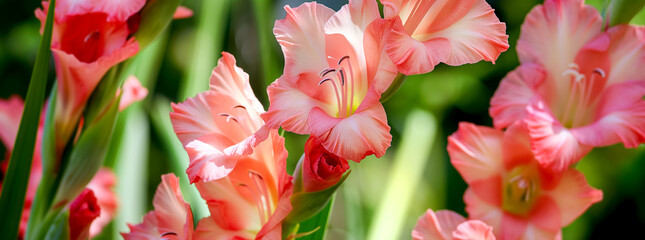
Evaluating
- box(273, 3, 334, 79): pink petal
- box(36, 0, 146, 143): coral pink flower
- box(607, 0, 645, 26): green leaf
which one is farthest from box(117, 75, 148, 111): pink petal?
box(607, 0, 645, 26): green leaf

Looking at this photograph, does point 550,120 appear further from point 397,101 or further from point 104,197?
point 397,101

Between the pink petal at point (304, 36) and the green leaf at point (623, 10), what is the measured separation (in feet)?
0.53

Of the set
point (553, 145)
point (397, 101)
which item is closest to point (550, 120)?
point (553, 145)

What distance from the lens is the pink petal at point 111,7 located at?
0.29 metres

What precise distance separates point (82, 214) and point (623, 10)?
0.97 feet

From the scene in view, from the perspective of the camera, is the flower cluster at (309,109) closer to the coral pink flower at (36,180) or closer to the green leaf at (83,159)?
the green leaf at (83,159)

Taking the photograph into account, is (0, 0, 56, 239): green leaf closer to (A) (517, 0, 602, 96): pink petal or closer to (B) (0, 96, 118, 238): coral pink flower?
(B) (0, 96, 118, 238): coral pink flower

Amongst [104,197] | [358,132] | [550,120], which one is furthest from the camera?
[104,197]

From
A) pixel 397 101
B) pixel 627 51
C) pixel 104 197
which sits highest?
pixel 627 51

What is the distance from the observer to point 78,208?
32 centimetres

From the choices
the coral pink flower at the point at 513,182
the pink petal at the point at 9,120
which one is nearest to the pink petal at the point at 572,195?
the coral pink flower at the point at 513,182

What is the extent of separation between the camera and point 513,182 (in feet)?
1.18

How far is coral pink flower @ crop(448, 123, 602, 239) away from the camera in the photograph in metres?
0.33

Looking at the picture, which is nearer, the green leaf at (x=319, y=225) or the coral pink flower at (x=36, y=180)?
the green leaf at (x=319, y=225)
